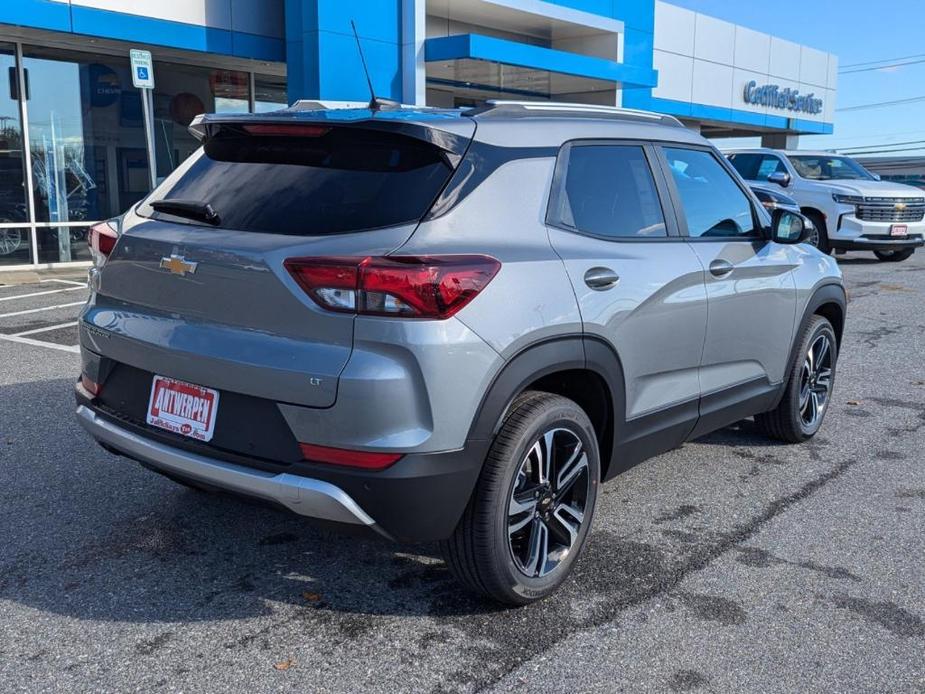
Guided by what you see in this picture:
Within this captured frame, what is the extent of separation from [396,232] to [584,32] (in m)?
19.3

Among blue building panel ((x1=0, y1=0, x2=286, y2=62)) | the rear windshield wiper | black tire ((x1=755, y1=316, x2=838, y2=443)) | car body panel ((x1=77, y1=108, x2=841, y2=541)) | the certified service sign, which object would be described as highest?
blue building panel ((x1=0, y1=0, x2=286, y2=62))

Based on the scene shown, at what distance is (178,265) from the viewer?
3.27 metres

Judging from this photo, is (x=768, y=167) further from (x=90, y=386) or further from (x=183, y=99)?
(x=90, y=386)

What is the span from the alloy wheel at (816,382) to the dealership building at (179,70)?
887 cm

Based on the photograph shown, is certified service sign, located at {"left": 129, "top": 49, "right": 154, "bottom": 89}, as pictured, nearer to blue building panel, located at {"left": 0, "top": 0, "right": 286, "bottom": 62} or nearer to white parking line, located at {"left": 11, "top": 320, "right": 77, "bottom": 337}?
blue building panel, located at {"left": 0, "top": 0, "right": 286, "bottom": 62}

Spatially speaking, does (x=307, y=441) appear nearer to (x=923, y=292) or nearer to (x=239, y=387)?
(x=239, y=387)

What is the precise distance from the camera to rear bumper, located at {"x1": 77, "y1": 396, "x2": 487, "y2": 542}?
290 centimetres

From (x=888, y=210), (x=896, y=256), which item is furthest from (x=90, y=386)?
(x=896, y=256)

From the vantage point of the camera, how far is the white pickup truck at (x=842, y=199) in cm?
1514

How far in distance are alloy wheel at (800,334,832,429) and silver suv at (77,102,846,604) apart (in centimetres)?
159

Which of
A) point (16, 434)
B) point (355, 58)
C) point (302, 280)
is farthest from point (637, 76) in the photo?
point (302, 280)

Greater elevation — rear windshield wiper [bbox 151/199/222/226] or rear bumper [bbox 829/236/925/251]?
rear windshield wiper [bbox 151/199/222/226]

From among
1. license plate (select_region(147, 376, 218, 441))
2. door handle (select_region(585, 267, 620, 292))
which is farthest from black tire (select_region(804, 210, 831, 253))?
license plate (select_region(147, 376, 218, 441))

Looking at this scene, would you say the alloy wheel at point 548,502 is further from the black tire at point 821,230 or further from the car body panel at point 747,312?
the black tire at point 821,230
